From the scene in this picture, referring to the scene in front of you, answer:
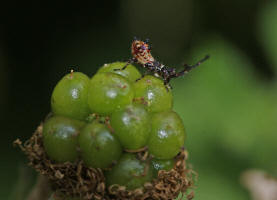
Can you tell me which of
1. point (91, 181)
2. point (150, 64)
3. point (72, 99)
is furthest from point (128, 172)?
point (150, 64)

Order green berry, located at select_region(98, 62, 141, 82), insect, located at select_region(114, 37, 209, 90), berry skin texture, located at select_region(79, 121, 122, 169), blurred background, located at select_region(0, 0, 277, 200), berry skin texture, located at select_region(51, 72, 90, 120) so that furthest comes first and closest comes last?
blurred background, located at select_region(0, 0, 277, 200) → insect, located at select_region(114, 37, 209, 90) → green berry, located at select_region(98, 62, 141, 82) → berry skin texture, located at select_region(51, 72, 90, 120) → berry skin texture, located at select_region(79, 121, 122, 169)

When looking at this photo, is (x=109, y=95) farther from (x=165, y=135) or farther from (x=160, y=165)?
(x=160, y=165)

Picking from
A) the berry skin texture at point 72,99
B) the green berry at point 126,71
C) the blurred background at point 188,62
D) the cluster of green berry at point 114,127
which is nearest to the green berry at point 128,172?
the cluster of green berry at point 114,127

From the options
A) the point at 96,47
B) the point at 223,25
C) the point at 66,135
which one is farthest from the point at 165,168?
the point at 223,25

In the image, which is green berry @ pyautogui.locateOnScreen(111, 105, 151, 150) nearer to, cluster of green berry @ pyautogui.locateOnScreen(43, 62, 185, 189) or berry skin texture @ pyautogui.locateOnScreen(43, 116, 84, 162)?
cluster of green berry @ pyautogui.locateOnScreen(43, 62, 185, 189)

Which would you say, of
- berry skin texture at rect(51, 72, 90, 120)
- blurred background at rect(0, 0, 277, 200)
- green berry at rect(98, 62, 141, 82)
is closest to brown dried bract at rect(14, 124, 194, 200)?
berry skin texture at rect(51, 72, 90, 120)
